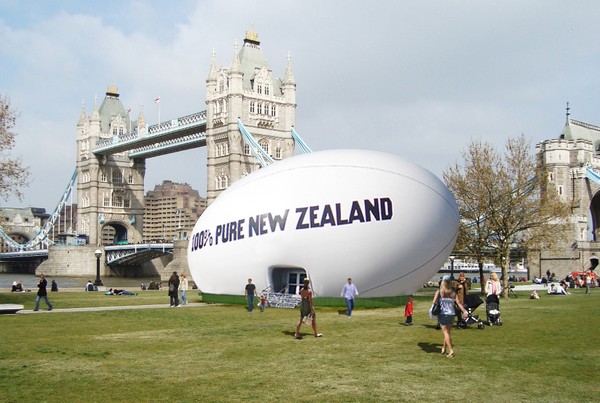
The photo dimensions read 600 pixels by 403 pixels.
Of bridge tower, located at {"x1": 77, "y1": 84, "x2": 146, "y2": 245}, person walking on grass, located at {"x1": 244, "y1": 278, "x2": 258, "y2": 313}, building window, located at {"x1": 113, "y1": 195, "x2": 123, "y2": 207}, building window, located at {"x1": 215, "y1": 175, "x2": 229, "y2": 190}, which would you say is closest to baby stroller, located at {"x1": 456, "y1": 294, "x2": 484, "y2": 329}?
person walking on grass, located at {"x1": 244, "y1": 278, "x2": 258, "y2": 313}

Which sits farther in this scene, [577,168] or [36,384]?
[577,168]

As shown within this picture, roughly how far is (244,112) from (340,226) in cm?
8311

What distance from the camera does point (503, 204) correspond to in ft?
134

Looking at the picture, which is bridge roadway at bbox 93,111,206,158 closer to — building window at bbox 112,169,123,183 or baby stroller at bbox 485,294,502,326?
building window at bbox 112,169,123,183

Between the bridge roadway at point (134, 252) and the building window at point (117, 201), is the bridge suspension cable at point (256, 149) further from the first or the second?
the building window at point (117, 201)

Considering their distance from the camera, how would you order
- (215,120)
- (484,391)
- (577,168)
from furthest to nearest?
(215,120) → (577,168) → (484,391)

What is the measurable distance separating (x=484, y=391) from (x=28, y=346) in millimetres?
11523

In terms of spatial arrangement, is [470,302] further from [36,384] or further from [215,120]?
[215,120]

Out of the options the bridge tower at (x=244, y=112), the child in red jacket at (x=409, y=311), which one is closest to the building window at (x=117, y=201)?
the bridge tower at (x=244, y=112)

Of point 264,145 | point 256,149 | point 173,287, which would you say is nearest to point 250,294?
point 173,287

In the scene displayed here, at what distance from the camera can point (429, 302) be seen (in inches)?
1294

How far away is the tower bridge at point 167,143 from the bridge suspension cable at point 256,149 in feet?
1.12

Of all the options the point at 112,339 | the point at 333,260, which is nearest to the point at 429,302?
the point at 333,260

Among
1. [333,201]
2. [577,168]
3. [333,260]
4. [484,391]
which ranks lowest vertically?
[484,391]
